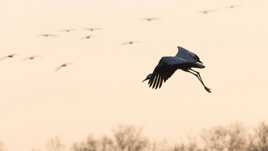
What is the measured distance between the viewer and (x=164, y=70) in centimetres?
2184

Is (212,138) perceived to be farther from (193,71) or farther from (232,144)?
(193,71)

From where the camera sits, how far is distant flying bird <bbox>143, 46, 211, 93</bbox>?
21.1 m

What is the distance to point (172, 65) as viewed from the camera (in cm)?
2111

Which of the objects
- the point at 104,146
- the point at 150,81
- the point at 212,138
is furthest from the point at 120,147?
the point at 150,81

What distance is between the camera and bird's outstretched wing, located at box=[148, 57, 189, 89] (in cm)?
2112

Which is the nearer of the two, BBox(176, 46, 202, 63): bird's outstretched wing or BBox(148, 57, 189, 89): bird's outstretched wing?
BBox(148, 57, 189, 89): bird's outstretched wing

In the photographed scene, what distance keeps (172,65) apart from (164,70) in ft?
2.46

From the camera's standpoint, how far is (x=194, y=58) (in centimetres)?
2177

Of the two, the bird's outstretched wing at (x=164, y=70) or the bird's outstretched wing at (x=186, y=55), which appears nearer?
the bird's outstretched wing at (x=164, y=70)

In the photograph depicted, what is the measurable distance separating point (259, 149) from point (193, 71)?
2687 inches

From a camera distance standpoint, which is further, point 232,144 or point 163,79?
point 232,144

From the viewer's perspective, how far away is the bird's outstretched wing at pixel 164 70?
21.1m

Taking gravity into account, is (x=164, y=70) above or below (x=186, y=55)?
below

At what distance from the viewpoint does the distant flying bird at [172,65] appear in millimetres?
21109
